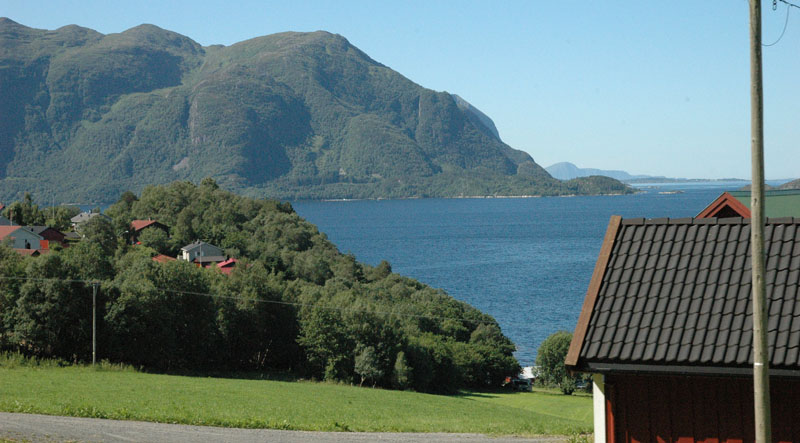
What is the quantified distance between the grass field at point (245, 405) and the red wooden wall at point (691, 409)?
42.5 feet

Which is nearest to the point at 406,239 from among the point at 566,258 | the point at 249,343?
the point at 566,258

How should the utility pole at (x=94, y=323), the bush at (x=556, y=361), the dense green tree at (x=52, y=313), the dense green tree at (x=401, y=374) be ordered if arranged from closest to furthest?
1. the utility pole at (x=94, y=323)
2. the dense green tree at (x=52, y=313)
3. the dense green tree at (x=401, y=374)
4. the bush at (x=556, y=361)

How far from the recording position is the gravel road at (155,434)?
17422 mm

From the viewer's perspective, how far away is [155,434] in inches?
744

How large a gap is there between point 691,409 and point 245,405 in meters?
23.5

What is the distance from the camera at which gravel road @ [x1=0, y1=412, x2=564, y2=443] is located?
17.4m

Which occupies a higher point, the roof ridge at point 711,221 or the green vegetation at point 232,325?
the roof ridge at point 711,221

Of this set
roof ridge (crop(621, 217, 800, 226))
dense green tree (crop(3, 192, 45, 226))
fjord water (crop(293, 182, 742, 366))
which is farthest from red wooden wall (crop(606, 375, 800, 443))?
dense green tree (crop(3, 192, 45, 226))

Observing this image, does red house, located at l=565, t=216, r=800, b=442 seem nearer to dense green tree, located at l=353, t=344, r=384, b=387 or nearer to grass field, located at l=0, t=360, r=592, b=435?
grass field, located at l=0, t=360, r=592, b=435

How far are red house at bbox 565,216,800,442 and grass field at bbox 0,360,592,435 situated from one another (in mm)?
13006

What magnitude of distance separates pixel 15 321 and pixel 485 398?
92.0 feet

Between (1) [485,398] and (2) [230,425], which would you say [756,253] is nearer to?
(2) [230,425]

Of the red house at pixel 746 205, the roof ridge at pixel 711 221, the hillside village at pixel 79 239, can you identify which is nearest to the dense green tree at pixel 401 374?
the hillside village at pixel 79 239

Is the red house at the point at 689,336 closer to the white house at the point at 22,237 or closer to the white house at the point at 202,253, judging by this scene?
the white house at the point at 22,237
